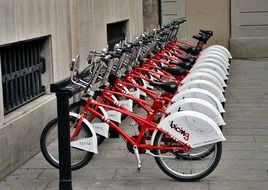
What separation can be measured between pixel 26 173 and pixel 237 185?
218cm

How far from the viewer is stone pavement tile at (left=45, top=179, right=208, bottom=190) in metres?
5.88

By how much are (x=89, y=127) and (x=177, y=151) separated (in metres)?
0.91

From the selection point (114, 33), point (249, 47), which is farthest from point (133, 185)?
point (249, 47)

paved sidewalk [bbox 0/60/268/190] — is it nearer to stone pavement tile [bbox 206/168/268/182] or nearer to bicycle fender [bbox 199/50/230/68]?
stone pavement tile [bbox 206/168/268/182]

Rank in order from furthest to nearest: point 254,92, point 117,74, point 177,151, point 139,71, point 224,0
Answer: point 224,0
point 254,92
point 139,71
point 117,74
point 177,151

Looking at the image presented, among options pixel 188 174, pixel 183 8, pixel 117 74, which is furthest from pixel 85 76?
pixel 183 8

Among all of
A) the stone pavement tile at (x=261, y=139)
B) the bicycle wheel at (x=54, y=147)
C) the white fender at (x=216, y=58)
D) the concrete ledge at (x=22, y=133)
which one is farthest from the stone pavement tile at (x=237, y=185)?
the white fender at (x=216, y=58)

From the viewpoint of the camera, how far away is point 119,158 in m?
7.02

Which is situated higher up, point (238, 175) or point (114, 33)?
point (114, 33)

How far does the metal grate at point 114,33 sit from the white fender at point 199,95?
568cm

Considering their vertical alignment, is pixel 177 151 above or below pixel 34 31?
below

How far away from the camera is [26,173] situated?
6.46 meters

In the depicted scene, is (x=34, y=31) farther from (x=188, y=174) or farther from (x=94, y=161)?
(x=188, y=174)

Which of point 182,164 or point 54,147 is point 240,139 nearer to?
point 182,164
